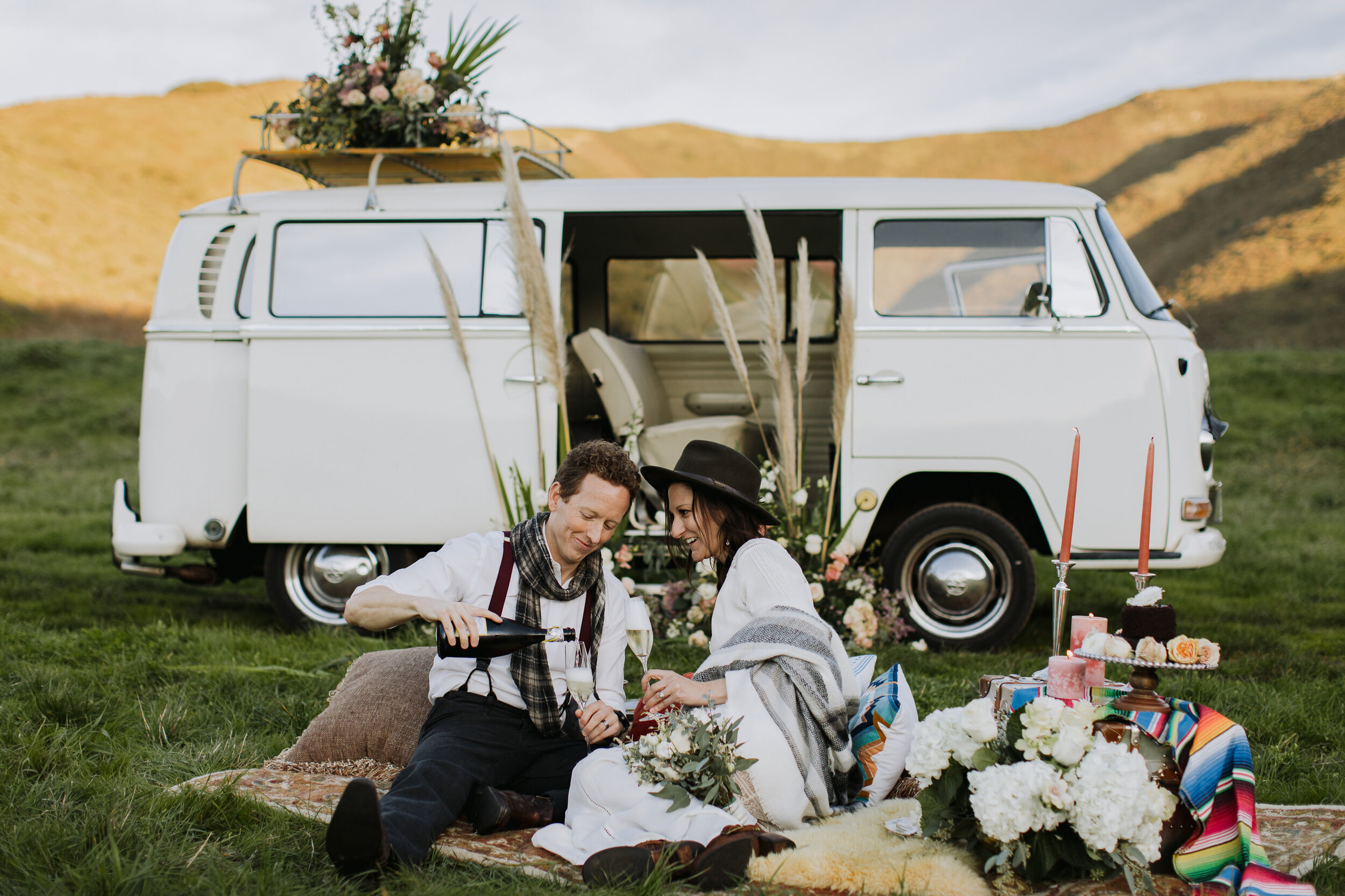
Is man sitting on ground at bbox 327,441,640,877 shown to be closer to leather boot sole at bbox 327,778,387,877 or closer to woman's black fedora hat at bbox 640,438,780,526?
A: woman's black fedora hat at bbox 640,438,780,526

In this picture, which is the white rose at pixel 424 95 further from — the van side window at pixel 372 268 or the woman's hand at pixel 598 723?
the woman's hand at pixel 598 723

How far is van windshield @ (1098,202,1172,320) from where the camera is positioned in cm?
470

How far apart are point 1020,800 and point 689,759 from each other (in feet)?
2.67

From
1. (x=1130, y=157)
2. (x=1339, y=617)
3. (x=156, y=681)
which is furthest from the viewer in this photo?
(x=1130, y=157)

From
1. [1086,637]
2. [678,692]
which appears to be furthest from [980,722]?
[678,692]

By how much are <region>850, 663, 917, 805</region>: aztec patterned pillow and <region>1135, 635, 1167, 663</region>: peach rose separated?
2.21 feet

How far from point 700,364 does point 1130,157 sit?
146ft

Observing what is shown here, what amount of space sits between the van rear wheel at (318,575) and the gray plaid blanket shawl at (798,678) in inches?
108

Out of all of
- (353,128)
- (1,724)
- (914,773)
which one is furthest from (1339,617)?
(1,724)

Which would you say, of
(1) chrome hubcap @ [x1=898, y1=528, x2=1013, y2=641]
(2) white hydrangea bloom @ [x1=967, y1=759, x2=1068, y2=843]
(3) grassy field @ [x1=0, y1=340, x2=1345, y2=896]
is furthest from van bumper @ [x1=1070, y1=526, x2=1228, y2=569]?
(2) white hydrangea bloom @ [x1=967, y1=759, x2=1068, y2=843]

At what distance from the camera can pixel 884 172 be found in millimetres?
40656

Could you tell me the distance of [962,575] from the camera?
4.89 metres

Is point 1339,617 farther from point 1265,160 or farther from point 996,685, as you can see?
point 1265,160

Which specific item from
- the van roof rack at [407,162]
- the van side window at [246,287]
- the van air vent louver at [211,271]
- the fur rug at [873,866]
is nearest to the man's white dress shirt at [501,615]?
the fur rug at [873,866]
